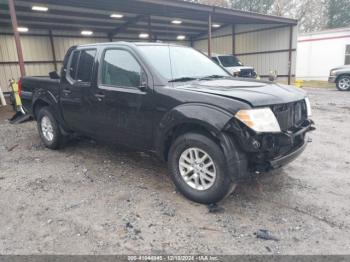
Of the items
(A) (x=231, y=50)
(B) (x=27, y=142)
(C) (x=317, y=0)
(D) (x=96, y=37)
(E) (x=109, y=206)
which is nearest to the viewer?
(E) (x=109, y=206)

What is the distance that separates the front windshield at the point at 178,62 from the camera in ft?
12.6

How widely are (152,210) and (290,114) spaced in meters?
1.92

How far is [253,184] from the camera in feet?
12.9

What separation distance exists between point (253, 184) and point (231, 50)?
18.7 metres

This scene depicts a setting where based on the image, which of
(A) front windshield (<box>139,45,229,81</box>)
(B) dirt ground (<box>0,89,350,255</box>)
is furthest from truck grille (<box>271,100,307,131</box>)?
(A) front windshield (<box>139,45,229,81</box>)

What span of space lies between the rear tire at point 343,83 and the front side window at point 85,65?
1425cm

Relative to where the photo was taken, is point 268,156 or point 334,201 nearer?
point 268,156

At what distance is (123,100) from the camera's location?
396cm

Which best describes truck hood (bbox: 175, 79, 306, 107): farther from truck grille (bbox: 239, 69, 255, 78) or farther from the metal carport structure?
truck grille (bbox: 239, 69, 255, 78)

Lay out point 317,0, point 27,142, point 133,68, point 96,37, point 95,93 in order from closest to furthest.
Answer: point 133,68
point 95,93
point 27,142
point 96,37
point 317,0

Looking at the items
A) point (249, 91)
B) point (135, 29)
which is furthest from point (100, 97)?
point (135, 29)

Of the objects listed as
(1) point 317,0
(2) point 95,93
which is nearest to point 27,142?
(2) point 95,93

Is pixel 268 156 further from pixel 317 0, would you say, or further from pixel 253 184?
pixel 317 0

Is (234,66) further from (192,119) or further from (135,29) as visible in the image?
(192,119)
